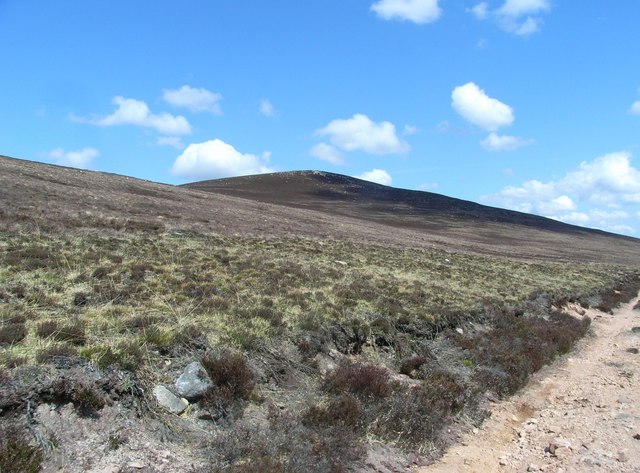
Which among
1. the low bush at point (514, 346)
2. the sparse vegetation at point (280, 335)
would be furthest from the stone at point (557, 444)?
the low bush at point (514, 346)

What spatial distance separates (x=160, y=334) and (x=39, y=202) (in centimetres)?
2572

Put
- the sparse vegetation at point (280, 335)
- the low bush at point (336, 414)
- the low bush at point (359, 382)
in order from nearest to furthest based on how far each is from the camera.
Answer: the sparse vegetation at point (280, 335), the low bush at point (336, 414), the low bush at point (359, 382)

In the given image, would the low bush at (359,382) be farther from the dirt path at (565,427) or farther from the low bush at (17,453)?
the low bush at (17,453)

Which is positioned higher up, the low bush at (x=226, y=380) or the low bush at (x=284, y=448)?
the low bush at (x=226, y=380)

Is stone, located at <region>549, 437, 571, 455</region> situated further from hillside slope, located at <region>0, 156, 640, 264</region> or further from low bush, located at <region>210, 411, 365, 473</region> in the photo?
hillside slope, located at <region>0, 156, 640, 264</region>

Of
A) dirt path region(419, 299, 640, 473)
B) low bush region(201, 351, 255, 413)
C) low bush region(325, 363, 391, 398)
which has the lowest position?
dirt path region(419, 299, 640, 473)

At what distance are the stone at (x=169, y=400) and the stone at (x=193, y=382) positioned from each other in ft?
0.54

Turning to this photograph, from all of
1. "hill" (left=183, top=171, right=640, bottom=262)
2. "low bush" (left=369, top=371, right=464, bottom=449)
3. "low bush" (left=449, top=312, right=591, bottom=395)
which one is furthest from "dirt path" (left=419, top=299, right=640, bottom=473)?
"hill" (left=183, top=171, right=640, bottom=262)

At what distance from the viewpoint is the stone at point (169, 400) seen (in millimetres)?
7598

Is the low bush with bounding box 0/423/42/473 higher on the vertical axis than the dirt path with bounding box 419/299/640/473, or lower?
higher

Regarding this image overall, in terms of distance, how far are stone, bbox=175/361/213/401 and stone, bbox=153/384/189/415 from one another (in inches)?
6.5

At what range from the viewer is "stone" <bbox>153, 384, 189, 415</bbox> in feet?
24.9

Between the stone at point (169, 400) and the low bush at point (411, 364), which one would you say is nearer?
the stone at point (169, 400)

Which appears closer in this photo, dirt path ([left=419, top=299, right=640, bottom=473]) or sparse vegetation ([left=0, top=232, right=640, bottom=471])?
sparse vegetation ([left=0, top=232, right=640, bottom=471])
